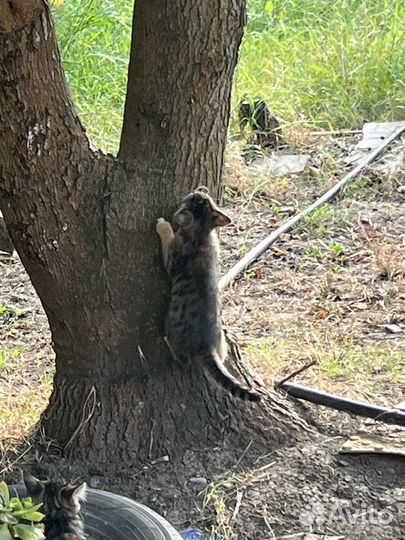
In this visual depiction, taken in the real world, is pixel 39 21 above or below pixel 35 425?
above

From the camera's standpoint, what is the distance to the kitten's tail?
4.65 meters

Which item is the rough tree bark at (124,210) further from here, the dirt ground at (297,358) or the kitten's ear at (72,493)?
the kitten's ear at (72,493)

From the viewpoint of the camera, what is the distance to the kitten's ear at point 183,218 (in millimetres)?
4508

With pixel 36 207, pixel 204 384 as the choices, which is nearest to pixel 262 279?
pixel 204 384

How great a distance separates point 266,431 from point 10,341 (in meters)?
2.20

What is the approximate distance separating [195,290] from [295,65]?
6.31 metres

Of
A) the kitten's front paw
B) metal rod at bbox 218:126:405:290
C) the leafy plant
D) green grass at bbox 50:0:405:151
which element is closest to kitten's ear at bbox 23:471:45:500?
the leafy plant

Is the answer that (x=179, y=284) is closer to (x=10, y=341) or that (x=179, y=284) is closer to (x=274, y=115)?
(x=10, y=341)

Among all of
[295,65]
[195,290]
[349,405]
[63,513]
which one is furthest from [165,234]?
[295,65]

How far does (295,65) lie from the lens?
10.5 metres

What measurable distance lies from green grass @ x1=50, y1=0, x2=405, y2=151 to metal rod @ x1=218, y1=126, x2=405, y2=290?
32.7 inches

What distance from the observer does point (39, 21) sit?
13.7 ft

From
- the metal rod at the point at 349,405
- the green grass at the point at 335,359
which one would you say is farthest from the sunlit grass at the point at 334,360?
the metal rod at the point at 349,405

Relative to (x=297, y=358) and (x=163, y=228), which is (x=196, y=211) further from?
(x=297, y=358)
